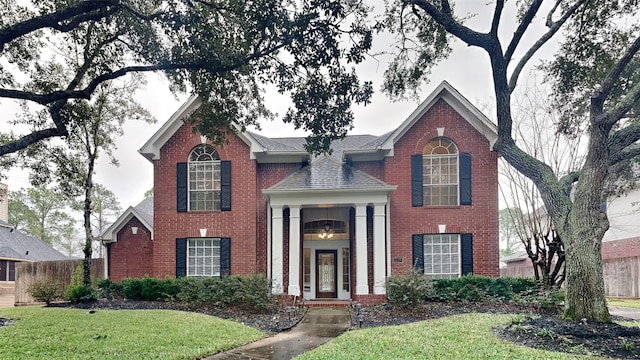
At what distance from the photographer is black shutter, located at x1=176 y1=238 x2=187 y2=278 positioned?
16125mm

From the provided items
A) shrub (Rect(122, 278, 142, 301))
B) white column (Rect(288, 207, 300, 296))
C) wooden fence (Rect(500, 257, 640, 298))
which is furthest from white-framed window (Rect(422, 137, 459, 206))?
shrub (Rect(122, 278, 142, 301))

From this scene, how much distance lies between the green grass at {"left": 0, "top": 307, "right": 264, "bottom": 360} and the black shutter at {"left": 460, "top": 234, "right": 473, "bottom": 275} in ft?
28.1

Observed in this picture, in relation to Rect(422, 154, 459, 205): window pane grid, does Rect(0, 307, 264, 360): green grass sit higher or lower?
lower

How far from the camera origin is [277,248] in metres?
15.0

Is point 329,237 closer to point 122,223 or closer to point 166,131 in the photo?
point 166,131

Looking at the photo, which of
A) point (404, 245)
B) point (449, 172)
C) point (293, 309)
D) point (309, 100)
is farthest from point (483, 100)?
point (293, 309)

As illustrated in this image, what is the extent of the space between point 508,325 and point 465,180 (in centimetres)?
751

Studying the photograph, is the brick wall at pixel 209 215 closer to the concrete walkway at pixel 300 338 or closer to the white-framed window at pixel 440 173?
the concrete walkway at pixel 300 338

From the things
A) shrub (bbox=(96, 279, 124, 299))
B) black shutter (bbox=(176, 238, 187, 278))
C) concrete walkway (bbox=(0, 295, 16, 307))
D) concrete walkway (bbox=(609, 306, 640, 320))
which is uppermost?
black shutter (bbox=(176, 238, 187, 278))

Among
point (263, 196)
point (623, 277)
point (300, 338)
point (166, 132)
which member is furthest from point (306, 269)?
point (623, 277)

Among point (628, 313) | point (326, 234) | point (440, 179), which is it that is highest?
point (440, 179)

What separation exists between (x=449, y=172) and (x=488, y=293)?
15.0 ft

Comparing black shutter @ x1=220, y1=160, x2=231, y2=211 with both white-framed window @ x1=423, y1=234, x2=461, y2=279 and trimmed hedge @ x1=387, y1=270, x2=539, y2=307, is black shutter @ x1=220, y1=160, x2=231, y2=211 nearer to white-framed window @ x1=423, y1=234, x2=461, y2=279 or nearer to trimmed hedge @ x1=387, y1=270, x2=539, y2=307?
trimmed hedge @ x1=387, y1=270, x2=539, y2=307

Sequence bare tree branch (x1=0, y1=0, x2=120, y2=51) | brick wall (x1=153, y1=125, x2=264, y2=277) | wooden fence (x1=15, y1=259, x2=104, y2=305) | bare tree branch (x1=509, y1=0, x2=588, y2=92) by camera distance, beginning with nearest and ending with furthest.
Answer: bare tree branch (x1=0, y1=0, x2=120, y2=51) → bare tree branch (x1=509, y1=0, x2=588, y2=92) → brick wall (x1=153, y1=125, x2=264, y2=277) → wooden fence (x1=15, y1=259, x2=104, y2=305)
